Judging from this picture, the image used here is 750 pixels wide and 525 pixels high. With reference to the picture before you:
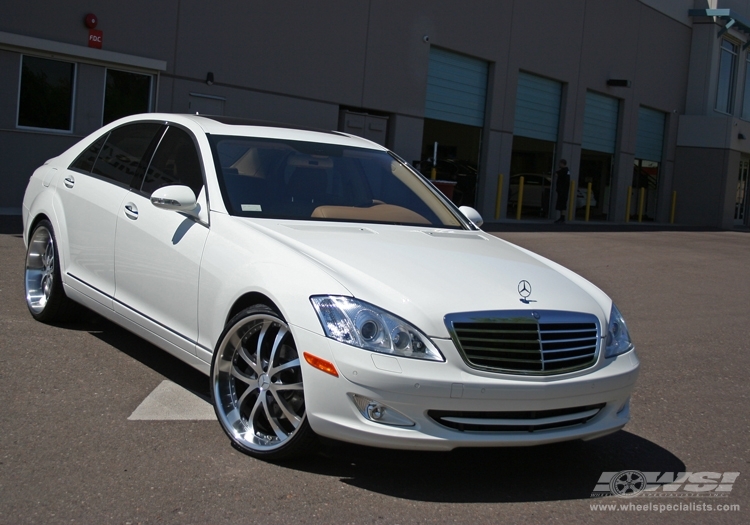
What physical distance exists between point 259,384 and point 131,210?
1702 millimetres

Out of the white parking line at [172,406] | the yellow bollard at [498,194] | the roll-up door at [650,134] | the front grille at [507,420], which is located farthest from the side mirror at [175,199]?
the roll-up door at [650,134]

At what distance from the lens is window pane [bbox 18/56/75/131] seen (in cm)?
1475

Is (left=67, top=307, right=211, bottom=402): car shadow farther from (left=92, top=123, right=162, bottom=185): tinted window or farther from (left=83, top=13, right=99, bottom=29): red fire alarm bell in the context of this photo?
(left=83, top=13, right=99, bottom=29): red fire alarm bell

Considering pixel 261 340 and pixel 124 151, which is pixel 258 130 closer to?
pixel 124 151

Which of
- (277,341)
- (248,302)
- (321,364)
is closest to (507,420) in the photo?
(321,364)

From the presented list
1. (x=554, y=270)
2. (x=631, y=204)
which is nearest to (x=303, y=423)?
(x=554, y=270)

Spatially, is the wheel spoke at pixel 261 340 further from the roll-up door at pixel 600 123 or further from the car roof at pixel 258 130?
the roll-up door at pixel 600 123

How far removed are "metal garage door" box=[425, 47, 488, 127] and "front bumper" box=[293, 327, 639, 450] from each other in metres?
18.8

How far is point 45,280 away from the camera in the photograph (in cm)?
636

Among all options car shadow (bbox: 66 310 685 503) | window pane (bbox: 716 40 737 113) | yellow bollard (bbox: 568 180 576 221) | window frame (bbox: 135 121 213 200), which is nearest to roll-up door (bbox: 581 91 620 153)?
yellow bollard (bbox: 568 180 576 221)

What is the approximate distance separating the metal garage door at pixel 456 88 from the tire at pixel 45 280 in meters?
16.6

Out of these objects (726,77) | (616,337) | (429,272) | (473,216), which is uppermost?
(726,77)

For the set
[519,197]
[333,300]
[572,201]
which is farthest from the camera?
[572,201]

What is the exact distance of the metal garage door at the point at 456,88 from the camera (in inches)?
879
